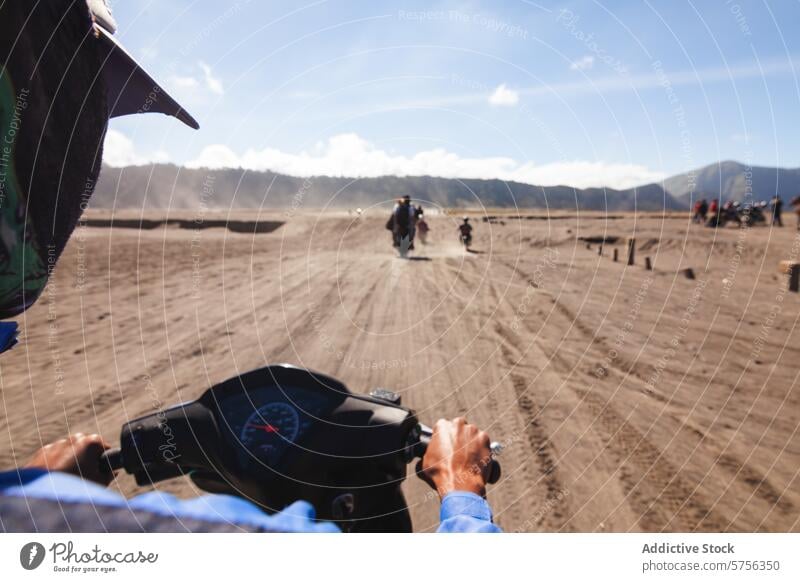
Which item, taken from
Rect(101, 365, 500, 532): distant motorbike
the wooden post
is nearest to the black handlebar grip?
Rect(101, 365, 500, 532): distant motorbike

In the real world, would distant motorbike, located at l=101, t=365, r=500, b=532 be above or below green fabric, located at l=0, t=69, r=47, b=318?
below

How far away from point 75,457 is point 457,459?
1417 mm

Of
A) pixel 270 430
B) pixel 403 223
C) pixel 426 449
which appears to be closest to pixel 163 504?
pixel 270 430

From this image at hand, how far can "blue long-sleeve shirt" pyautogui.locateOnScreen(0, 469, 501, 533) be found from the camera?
49.4 inches

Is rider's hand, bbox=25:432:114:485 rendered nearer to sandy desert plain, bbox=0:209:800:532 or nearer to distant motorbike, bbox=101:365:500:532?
distant motorbike, bbox=101:365:500:532

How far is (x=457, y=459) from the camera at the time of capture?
1503 mm

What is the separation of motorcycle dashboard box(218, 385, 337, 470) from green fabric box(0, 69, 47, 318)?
31.1 inches

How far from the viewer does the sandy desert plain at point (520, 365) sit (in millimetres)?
3369

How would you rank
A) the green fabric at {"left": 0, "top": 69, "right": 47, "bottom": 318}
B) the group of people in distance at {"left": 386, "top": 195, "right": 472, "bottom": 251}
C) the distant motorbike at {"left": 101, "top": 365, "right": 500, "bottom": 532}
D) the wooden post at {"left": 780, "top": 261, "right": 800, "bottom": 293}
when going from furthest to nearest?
the group of people in distance at {"left": 386, "top": 195, "right": 472, "bottom": 251} → the wooden post at {"left": 780, "top": 261, "right": 800, "bottom": 293} → the distant motorbike at {"left": 101, "top": 365, "right": 500, "bottom": 532} → the green fabric at {"left": 0, "top": 69, "right": 47, "bottom": 318}

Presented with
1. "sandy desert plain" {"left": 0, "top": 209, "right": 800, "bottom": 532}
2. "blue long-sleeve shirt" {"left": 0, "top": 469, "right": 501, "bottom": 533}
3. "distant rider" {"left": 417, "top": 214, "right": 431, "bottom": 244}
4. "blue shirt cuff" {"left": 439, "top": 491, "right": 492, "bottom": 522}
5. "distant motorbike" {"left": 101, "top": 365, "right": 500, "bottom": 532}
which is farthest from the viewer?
"distant rider" {"left": 417, "top": 214, "right": 431, "bottom": 244}

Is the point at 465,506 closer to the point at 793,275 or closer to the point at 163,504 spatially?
the point at 163,504

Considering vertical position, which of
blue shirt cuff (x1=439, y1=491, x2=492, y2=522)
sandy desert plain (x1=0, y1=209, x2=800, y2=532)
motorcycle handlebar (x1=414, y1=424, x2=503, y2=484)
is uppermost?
motorcycle handlebar (x1=414, y1=424, x2=503, y2=484)

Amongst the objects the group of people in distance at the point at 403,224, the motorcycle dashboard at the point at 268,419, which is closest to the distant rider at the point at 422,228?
the group of people in distance at the point at 403,224

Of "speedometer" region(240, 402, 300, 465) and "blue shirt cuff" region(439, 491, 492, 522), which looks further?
"speedometer" region(240, 402, 300, 465)
